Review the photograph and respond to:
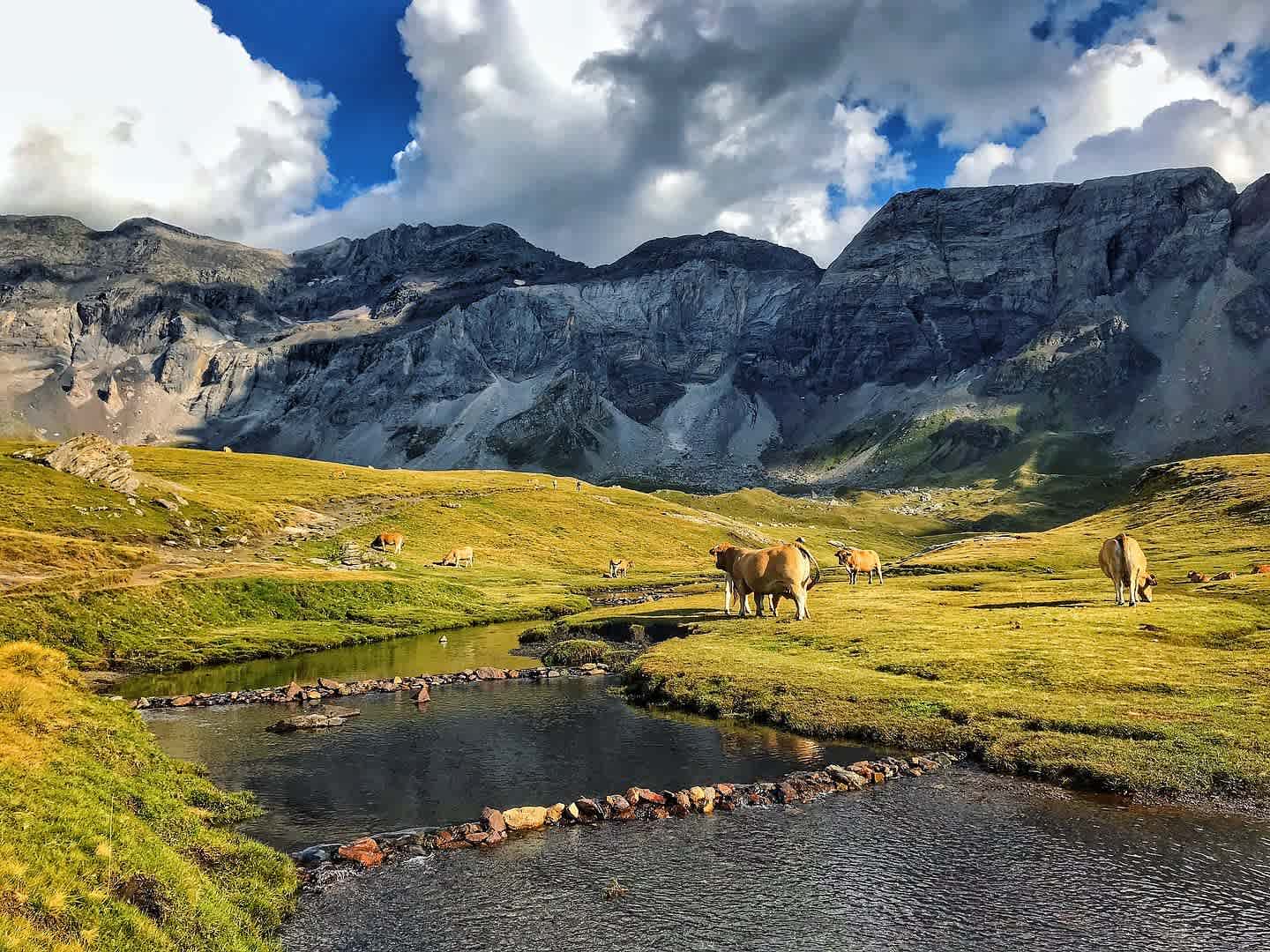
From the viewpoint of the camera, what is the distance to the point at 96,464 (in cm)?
9756

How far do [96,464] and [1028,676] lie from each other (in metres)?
111

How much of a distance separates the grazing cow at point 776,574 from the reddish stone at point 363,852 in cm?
3895

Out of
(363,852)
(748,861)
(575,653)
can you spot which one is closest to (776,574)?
(575,653)

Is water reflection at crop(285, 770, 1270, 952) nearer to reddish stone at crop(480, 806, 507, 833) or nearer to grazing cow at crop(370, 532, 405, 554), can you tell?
reddish stone at crop(480, 806, 507, 833)

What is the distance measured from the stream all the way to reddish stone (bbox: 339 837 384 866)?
0.81m

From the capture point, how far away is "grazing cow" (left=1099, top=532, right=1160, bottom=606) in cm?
5484

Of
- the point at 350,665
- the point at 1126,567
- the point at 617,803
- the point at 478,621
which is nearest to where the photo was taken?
the point at 617,803

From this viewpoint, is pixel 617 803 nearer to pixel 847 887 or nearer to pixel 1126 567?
pixel 847 887

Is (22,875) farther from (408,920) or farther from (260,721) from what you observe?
(260,721)

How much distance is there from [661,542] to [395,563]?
74009 millimetres

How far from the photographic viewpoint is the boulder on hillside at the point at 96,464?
94.6 m

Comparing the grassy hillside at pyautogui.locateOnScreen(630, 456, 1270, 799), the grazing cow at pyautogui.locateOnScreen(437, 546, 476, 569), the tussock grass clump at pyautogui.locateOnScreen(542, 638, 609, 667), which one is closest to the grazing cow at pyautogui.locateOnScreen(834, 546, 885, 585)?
the grassy hillside at pyautogui.locateOnScreen(630, 456, 1270, 799)

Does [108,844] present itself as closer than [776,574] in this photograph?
Yes

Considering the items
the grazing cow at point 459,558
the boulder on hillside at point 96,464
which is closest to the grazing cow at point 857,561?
the grazing cow at point 459,558
